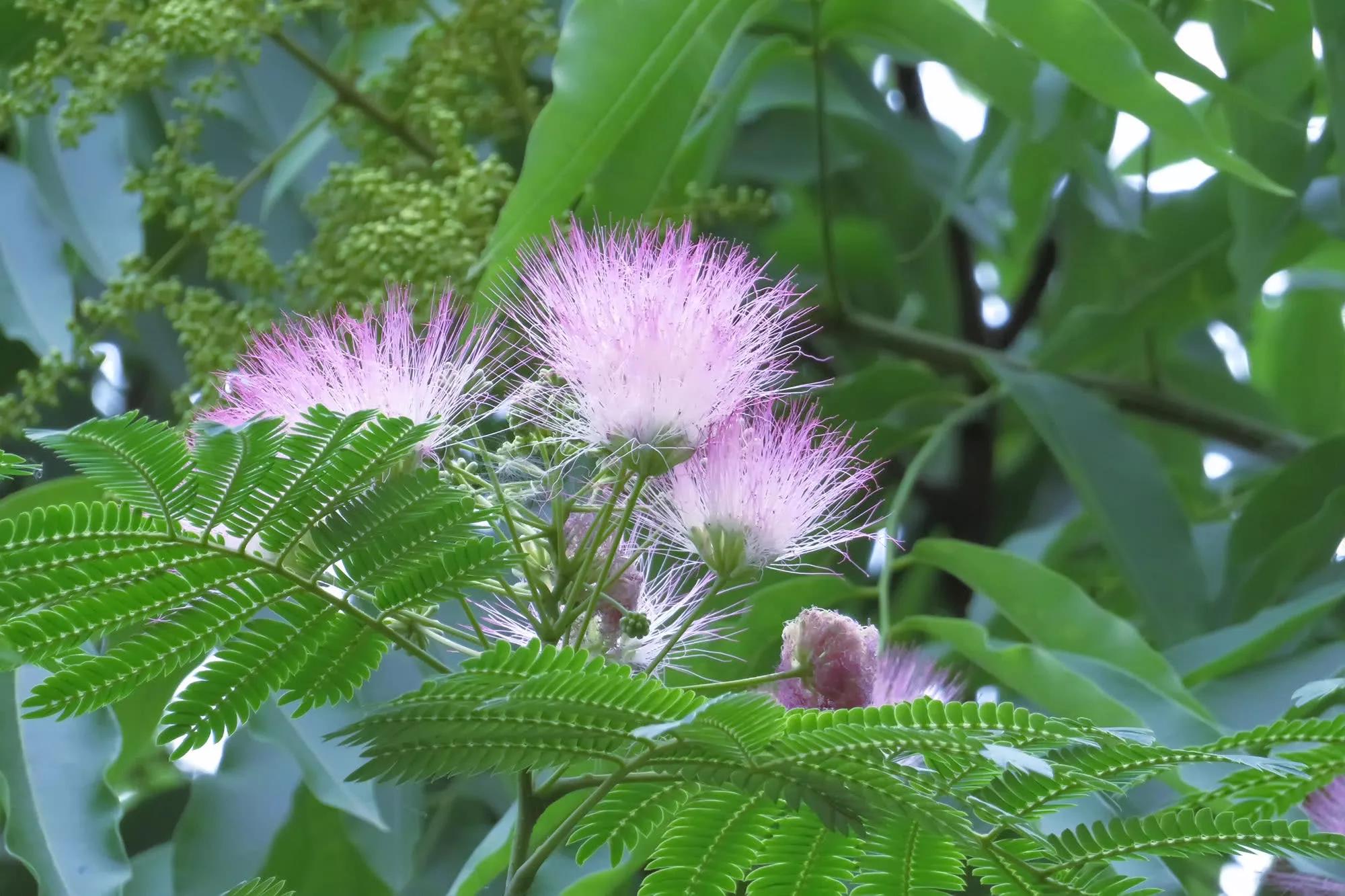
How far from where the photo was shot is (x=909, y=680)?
3.09 feet

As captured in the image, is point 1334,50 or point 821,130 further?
point 821,130

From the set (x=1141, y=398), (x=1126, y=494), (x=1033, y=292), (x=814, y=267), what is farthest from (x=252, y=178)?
(x=1033, y=292)

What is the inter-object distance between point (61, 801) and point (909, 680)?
0.56 m

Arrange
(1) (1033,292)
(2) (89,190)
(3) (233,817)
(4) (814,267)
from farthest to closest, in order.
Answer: (1) (1033,292) → (4) (814,267) → (2) (89,190) → (3) (233,817)

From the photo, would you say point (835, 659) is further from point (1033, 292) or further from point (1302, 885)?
point (1033, 292)

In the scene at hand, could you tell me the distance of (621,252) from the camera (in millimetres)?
715

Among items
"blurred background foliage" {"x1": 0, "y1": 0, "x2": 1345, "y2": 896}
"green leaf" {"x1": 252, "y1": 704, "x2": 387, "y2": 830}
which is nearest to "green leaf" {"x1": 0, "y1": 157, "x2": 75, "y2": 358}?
"blurred background foliage" {"x1": 0, "y1": 0, "x2": 1345, "y2": 896}

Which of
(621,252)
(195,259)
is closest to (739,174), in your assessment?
(195,259)

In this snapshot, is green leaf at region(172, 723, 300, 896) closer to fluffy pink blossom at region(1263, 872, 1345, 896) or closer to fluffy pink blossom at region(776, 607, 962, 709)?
fluffy pink blossom at region(776, 607, 962, 709)

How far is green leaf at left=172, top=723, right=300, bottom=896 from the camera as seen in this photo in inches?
43.7

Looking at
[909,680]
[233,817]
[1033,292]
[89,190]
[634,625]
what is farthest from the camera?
[1033,292]

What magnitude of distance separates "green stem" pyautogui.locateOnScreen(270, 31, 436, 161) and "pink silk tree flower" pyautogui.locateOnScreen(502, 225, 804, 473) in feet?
2.12

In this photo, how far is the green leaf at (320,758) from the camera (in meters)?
0.98

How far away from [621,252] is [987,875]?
338mm
